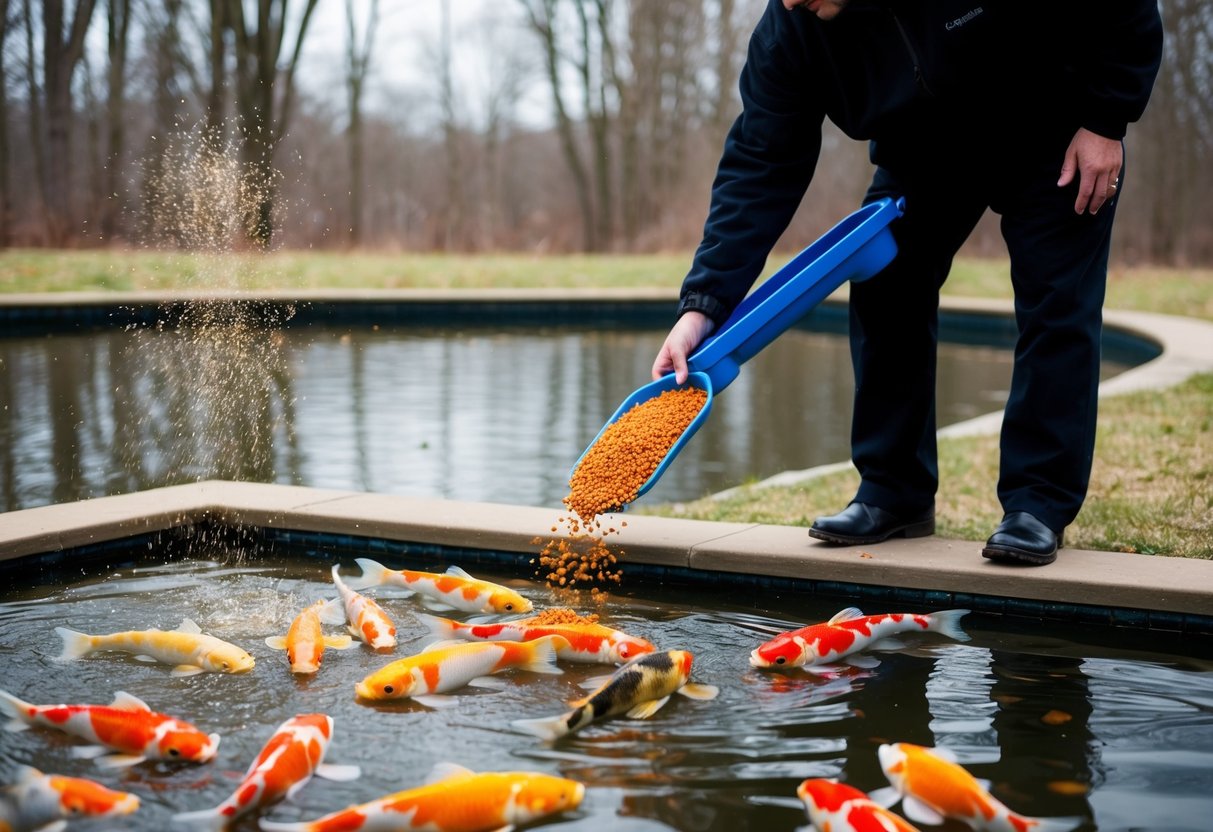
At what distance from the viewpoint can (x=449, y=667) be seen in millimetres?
2338

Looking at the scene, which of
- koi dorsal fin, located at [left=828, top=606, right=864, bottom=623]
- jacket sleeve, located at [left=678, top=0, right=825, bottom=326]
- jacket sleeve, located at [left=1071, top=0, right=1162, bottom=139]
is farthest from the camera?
jacket sleeve, located at [left=678, top=0, right=825, bottom=326]

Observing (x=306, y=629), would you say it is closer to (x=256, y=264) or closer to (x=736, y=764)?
(x=736, y=764)

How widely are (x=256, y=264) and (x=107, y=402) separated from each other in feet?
28.1

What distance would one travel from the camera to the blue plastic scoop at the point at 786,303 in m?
3.01

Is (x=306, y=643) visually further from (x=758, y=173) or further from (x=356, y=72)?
(x=356, y=72)

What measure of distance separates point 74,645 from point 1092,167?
7.92ft

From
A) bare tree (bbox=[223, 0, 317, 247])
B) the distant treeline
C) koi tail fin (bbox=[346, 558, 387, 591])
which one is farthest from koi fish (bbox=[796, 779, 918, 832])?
bare tree (bbox=[223, 0, 317, 247])

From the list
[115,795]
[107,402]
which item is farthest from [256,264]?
[115,795]

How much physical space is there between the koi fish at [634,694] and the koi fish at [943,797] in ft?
1.56

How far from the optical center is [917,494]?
332cm

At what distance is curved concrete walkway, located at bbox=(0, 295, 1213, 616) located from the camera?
2795mm

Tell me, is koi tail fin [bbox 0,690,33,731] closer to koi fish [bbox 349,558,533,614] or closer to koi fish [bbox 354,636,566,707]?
koi fish [bbox 354,636,566,707]

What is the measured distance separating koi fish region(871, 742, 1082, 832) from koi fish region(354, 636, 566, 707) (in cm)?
78

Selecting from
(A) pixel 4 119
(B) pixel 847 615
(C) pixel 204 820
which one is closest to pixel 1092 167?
(B) pixel 847 615
